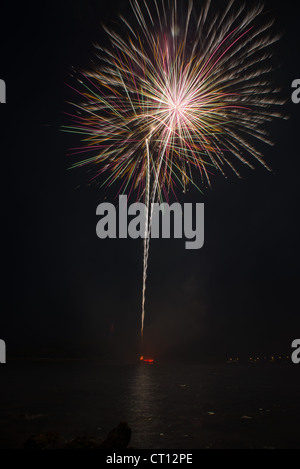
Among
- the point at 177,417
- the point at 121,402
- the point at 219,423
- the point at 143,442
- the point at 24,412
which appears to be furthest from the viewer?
the point at 121,402

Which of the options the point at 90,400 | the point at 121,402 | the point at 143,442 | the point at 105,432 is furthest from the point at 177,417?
the point at 90,400

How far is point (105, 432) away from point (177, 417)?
682 centimetres

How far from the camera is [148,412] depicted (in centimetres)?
2569

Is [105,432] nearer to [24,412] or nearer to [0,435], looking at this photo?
[0,435]

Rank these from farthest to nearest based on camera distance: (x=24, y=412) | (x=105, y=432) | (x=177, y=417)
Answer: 1. (x=24, y=412)
2. (x=177, y=417)
3. (x=105, y=432)

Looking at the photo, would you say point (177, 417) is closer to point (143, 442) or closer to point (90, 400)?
point (143, 442)

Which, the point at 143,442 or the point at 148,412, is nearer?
the point at 143,442

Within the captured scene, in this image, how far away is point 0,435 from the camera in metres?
16.9

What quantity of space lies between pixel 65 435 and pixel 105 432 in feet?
7.35

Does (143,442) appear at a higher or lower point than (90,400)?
higher
